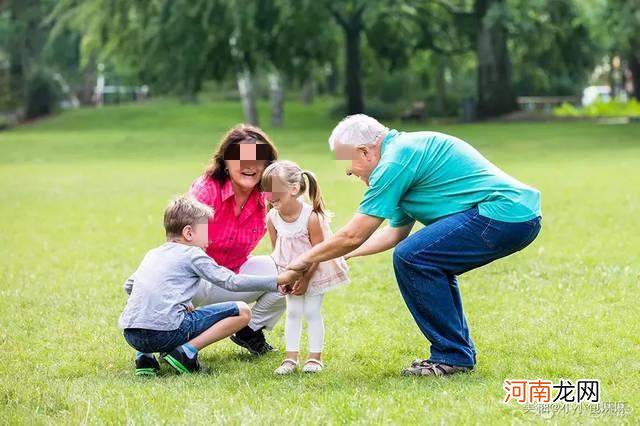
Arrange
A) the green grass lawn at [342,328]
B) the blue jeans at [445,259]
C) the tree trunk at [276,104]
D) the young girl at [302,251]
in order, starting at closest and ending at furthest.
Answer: the green grass lawn at [342,328] → the blue jeans at [445,259] → the young girl at [302,251] → the tree trunk at [276,104]

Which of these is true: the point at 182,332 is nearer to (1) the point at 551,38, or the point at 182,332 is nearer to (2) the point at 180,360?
(2) the point at 180,360

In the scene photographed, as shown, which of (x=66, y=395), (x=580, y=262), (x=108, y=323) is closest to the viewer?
(x=66, y=395)

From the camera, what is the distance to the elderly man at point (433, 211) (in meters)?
6.10

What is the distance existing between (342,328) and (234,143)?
1.82 m

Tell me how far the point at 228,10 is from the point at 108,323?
27.9 m

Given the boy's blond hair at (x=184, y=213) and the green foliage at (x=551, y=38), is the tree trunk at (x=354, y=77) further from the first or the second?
the boy's blond hair at (x=184, y=213)

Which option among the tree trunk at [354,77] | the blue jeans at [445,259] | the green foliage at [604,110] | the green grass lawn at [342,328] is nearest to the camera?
the green grass lawn at [342,328]

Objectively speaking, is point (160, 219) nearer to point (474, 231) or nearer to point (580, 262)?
point (580, 262)

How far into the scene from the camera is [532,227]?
625 centimetres

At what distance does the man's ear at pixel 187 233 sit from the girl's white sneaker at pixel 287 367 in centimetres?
94

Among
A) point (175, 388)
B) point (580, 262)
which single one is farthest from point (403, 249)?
point (580, 262)

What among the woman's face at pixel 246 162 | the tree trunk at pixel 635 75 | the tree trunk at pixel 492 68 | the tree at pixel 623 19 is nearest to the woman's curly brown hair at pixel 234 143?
the woman's face at pixel 246 162

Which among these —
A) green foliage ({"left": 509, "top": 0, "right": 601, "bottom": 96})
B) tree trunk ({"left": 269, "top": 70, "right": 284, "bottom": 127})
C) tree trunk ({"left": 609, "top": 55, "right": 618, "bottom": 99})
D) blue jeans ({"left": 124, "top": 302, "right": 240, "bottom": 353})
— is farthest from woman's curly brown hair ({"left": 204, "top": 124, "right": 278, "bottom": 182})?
tree trunk ({"left": 609, "top": 55, "right": 618, "bottom": 99})

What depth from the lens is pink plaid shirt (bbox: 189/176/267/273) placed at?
23.3ft
